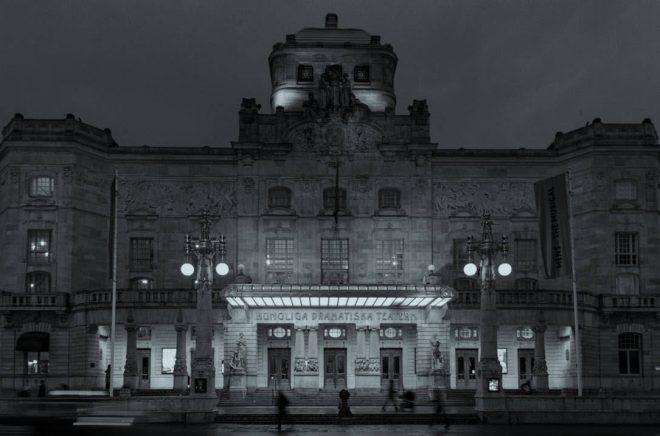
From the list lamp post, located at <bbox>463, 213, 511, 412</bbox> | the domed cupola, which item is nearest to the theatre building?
the domed cupola

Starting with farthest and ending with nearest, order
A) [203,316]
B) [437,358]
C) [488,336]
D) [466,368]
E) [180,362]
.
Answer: [466,368], [437,358], [180,362], [203,316], [488,336]

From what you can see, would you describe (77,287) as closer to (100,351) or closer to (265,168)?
(100,351)

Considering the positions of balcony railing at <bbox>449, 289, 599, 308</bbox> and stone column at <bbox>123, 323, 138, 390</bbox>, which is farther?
balcony railing at <bbox>449, 289, 599, 308</bbox>

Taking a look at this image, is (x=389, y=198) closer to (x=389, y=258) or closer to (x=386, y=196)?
(x=386, y=196)

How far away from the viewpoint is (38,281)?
72.4m

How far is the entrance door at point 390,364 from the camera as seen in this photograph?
71.2m

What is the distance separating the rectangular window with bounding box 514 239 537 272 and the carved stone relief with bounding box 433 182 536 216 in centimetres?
221

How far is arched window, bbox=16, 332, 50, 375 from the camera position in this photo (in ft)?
231

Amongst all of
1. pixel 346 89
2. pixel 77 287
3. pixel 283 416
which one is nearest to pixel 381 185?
pixel 346 89

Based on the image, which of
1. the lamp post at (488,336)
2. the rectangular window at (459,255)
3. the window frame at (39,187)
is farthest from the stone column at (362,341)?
the window frame at (39,187)

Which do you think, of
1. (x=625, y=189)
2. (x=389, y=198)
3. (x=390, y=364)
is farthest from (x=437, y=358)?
(x=625, y=189)

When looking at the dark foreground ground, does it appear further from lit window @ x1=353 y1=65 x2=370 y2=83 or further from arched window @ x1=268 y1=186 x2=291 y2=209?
lit window @ x1=353 y1=65 x2=370 y2=83

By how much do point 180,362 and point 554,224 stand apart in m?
23.7

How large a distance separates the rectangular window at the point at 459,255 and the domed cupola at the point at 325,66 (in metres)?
14.5
